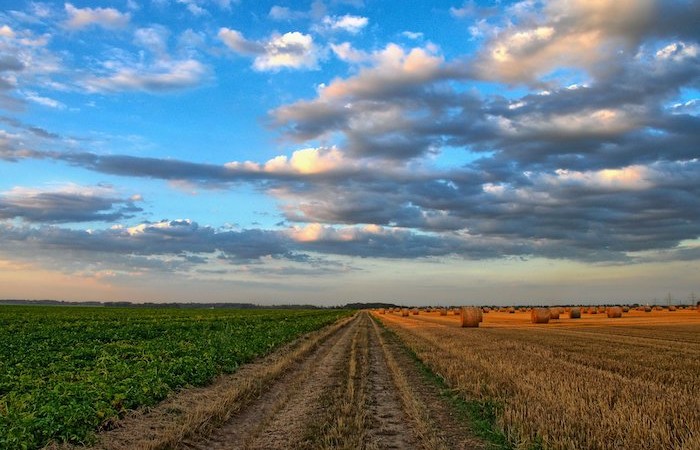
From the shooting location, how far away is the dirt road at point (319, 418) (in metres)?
9.28

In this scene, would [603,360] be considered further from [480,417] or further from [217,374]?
[217,374]

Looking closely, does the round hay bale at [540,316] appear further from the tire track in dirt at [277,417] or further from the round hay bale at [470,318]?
the tire track in dirt at [277,417]

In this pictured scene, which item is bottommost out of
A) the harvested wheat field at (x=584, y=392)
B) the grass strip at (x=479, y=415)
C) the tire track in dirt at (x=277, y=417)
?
the tire track in dirt at (x=277, y=417)

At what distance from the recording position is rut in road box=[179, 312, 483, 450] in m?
9.28

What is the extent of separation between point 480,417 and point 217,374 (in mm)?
9544

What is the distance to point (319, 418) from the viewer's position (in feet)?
36.0

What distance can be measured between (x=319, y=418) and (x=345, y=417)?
1.78ft

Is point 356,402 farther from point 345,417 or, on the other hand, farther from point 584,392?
point 584,392

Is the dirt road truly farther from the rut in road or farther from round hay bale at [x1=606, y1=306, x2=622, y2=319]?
round hay bale at [x1=606, y1=306, x2=622, y2=319]

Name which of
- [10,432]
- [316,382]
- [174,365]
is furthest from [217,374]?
[10,432]

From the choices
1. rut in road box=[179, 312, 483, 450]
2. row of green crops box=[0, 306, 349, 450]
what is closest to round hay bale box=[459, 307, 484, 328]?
row of green crops box=[0, 306, 349, 450]

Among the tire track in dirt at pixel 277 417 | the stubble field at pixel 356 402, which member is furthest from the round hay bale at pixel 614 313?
the tire track in dirt at pixel 277 417

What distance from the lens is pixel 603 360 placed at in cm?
1877

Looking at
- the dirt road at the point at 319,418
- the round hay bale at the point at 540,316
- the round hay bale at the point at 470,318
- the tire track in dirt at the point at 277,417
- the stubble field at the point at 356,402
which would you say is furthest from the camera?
the round hay bale at the point at 540,316
